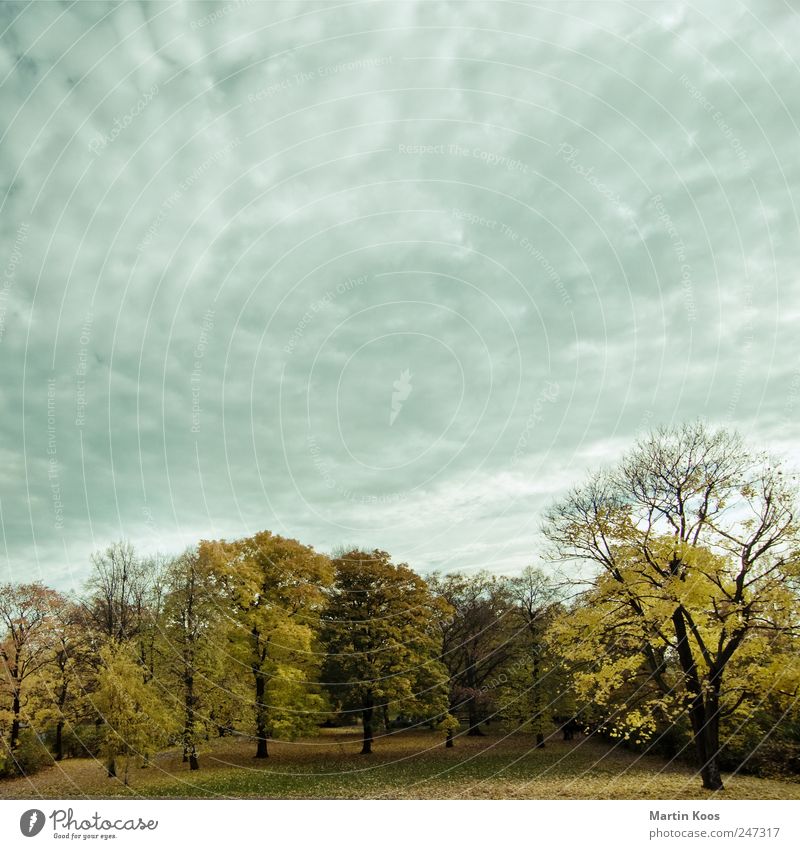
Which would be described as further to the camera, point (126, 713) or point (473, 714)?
point (473, 714)

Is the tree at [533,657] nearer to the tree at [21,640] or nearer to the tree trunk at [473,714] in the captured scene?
the tree trunk at [473,714]

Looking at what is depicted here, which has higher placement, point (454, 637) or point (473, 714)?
point (454, 637)

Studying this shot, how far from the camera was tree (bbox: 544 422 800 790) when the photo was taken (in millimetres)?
16391

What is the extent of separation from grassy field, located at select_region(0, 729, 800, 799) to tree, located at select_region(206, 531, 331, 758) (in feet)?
8.00

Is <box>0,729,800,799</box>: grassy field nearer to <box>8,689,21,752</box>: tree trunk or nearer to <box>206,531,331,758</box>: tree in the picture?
<box>8,689,21,752</box>: tree trunk

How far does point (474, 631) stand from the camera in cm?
4047

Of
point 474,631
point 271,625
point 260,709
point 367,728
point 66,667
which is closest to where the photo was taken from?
point 260,709

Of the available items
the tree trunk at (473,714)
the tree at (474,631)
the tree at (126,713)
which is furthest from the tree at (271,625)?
the tree trunk at (473,714)

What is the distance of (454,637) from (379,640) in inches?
442

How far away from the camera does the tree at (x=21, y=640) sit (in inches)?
1065

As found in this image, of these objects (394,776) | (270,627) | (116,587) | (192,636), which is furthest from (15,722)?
(394,776)

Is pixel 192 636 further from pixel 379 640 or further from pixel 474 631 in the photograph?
pixel 474 631
